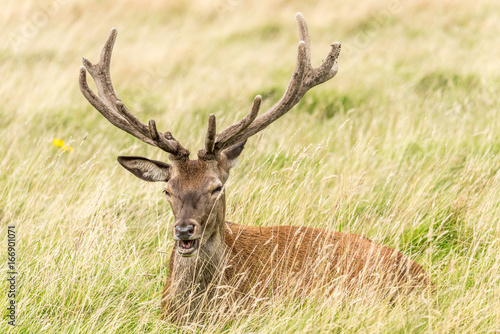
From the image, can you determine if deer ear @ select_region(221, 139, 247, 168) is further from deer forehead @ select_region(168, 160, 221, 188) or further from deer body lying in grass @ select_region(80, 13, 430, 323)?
deer forehead @ select_region(168, 160, 221, 188)

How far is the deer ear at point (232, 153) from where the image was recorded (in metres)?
4.20

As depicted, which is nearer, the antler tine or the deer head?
the deer head

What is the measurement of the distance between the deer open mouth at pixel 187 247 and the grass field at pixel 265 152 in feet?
1.39

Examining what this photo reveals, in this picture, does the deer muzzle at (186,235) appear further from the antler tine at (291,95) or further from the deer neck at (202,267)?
the antler tine at (291,95)

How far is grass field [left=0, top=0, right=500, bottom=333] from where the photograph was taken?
3965mm

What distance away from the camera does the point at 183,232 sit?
3.67 meters

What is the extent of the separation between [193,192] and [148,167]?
0.43 meters

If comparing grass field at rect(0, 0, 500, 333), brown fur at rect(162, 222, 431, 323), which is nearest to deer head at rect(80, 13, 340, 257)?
brown fur at rect(162, 222, 431, 323)

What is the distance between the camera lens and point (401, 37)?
1270cm

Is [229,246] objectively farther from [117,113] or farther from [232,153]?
[117,113]

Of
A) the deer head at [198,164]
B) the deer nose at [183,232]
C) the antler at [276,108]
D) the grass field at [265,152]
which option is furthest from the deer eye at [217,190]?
the grass field at [265,152]

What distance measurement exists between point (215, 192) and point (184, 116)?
444cm

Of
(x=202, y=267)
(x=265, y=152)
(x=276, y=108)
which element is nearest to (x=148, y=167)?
(x=202, y=267)

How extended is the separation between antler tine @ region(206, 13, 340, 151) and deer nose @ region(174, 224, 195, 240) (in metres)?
0.57
